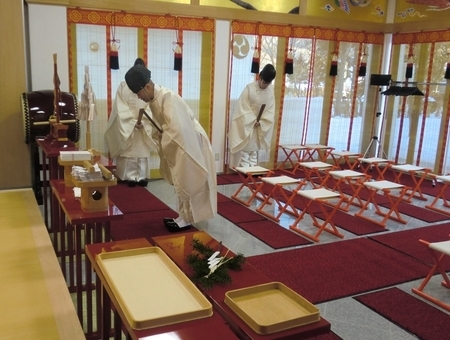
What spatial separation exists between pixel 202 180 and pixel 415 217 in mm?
2815

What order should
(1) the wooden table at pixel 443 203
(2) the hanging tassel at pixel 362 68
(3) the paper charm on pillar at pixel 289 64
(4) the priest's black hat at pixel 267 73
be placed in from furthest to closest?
(2) the hanging tassel at pixel 362 68 → (3) the paper charm on pillar at pixel 289 64 → (4) the priest's black hat at pixel 267 73 → (1) the wooden table at pixel 443 203

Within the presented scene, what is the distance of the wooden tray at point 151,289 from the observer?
1.44 meters

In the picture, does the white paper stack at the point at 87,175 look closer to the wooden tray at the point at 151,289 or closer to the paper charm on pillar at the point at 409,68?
the wooden tray at the point at 151,289

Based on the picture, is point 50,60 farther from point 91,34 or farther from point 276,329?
point 276,329

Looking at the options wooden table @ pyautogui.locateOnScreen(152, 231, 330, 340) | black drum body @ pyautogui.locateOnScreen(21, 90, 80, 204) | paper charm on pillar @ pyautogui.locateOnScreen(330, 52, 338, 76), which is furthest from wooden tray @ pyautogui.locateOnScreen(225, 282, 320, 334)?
paper charm on pillar @ pyautogui.locateOnScreen(330, 52, 338, 76)

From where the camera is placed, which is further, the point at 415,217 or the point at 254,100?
the point at 254,100

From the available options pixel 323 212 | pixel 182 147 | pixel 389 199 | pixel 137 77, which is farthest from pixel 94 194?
pixel 389 199

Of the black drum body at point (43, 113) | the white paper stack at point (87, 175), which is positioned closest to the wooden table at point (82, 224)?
the white paper stack at point (87, 175)

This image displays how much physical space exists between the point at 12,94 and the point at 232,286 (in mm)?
4105

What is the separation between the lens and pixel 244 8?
718 cm

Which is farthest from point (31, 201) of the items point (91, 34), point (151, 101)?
point (91, 34)

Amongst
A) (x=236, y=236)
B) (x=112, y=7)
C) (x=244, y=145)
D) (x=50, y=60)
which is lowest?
(x=236, y=236)

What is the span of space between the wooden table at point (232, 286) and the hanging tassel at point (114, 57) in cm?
449

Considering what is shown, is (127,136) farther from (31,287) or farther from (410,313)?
(410,313)
